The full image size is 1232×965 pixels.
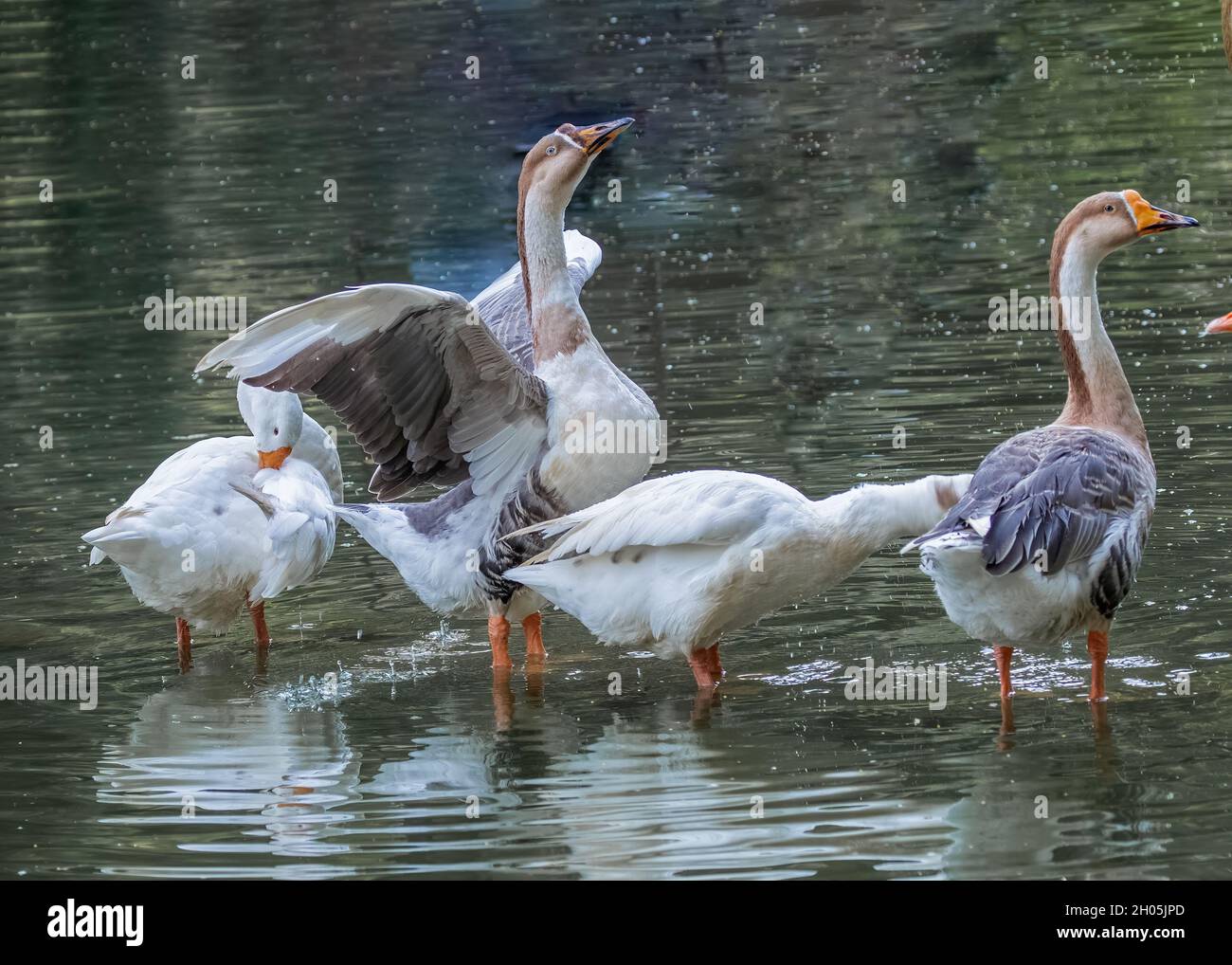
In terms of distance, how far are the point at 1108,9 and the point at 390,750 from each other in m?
21.5

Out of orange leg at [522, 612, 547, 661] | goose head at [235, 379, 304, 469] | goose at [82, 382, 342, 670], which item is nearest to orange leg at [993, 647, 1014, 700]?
orange leg at [522, 612, 547, 661]

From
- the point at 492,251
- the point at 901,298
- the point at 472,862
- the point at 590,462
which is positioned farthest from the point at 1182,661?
the point at 492,251

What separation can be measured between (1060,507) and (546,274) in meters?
2.89

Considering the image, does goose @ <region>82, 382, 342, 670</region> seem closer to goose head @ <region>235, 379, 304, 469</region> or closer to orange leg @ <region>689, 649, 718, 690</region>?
goose head @ <region>235, 379, 304, 469</region>

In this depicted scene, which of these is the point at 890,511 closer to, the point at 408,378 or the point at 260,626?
the point at 408,378

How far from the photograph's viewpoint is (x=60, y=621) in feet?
30.5

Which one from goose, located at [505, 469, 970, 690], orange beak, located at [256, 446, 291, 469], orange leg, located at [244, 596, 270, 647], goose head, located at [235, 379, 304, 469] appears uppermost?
goose head, located at [235, 379, 304, 469]

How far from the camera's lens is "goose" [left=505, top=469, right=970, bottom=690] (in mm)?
7520

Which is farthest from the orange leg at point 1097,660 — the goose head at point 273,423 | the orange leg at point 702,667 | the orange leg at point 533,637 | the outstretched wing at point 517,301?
the goose head at point 273,423

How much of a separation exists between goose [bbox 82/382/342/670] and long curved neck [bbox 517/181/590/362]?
133 cm

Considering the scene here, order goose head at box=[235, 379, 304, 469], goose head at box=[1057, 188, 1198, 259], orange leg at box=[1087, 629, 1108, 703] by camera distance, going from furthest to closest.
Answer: goose head at box=[235, 379, 304, 469], goose head at box=[1057, 188, 1198, 259], orange leg at box=[1087, 629, 1108, 703]

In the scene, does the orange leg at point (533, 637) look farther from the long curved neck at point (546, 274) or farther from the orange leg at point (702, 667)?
the long curved neck at point (546, 274)

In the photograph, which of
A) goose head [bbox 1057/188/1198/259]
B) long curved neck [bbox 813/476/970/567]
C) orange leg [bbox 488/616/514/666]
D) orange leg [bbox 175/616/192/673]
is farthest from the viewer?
orange leg [bbox 175/616/192/673]

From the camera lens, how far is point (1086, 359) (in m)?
7.62
